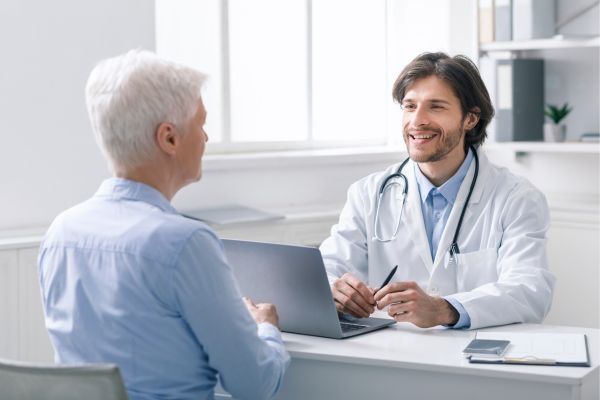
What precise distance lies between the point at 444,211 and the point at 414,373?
2.88 ft

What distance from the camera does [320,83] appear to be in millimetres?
4578

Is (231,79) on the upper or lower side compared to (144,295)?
upper

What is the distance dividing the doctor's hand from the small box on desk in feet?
7.14

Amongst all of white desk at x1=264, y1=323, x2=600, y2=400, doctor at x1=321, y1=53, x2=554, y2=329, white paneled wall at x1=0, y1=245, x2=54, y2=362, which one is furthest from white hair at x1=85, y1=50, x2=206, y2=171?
white paneled wall at x1=0, y1=245, x2=54, y2=362

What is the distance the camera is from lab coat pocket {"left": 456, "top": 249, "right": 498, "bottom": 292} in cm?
261

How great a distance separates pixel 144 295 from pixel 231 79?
259 centimetres

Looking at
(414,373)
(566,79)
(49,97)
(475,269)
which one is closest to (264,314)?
(414,373)

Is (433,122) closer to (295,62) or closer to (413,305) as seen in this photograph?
(413,305)

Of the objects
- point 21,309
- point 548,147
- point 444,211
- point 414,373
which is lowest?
point 21,309

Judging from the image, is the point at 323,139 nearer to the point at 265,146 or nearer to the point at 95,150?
the point at 265,146

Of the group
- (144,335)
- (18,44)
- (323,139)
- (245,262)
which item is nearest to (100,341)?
(144,335)

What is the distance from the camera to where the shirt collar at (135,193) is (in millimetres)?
1725

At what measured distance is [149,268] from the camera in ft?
5.35

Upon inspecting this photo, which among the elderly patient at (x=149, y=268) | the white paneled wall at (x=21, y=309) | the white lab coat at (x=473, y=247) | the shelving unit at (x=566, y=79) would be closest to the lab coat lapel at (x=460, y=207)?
the white lab coat at (x=473, y=247)
